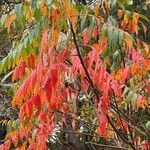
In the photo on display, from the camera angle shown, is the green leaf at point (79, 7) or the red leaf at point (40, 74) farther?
the green leaf at point (79, 7)

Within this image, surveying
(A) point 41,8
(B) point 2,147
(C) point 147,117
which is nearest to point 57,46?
(A) point 41,8

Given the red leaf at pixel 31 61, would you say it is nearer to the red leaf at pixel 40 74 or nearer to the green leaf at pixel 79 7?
the red leaf at pixel 40 74

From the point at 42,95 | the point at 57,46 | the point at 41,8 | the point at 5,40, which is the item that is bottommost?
the point at 42,95

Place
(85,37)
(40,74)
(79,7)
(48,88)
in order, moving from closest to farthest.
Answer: (48,88) < (40,74) < (79,7) < (85,37)

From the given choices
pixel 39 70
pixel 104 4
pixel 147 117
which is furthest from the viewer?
pixel 147 117

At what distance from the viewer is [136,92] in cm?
357

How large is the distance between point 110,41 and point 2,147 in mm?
2004

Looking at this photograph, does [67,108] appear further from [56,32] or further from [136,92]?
[56,32]

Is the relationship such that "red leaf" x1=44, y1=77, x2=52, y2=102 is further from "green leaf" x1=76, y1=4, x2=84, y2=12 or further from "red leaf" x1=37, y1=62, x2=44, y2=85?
"green leaf" x1=76, y1=4, x2=84, y2=12

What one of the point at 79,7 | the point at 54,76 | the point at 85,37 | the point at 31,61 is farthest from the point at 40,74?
the point at 85,37

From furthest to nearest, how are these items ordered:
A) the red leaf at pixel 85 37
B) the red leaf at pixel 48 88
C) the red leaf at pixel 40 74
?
the red leaf at pixel 85 37 → the red leaf at pixel 40 74 → the red leaf at pixel 48 88

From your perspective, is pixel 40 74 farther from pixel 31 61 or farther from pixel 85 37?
pixel 85 37

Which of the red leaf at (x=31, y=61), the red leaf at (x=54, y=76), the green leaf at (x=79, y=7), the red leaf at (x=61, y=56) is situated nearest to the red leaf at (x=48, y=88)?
the red leaf at (x=54, y=76)

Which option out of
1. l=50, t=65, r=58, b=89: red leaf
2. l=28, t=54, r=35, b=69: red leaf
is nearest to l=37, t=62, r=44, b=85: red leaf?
l=50, t=65, r=58, b=89: red leaf
